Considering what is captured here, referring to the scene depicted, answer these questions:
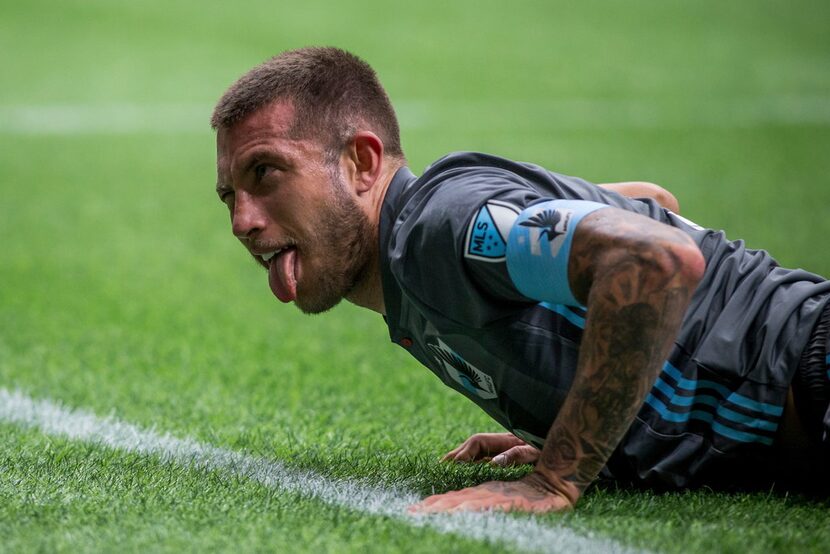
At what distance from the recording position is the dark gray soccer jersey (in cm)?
248

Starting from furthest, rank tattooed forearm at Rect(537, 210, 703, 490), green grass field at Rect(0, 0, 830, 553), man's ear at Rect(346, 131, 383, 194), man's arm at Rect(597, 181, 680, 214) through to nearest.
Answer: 1. man's arm at Rect(597, 181, 680, 214)
2. man's ear at Rect(346, 131, 383, 194)
3. green grass field at Rect(0, 0, 830, 553)
4. tattooed forearm at Rect(537, 210, 703, 490)

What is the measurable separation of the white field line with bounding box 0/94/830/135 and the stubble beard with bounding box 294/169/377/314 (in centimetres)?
842

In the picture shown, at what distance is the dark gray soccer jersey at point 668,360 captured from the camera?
2.48 m

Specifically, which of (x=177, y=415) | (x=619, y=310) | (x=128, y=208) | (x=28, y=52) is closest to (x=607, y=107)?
(x=128, y=208)

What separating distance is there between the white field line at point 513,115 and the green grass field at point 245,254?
58 mm

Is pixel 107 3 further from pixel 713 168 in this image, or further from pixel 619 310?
pixel 619 310

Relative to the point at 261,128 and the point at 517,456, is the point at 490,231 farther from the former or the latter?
the point at 517,456

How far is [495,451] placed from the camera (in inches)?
122

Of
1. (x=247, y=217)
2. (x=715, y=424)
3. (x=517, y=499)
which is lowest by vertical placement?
(x=517, y=499)

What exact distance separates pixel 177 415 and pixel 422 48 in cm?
1195

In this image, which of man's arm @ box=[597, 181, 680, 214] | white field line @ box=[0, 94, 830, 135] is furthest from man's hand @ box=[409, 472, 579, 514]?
white field line @ box=[0, 94, 830, 135]

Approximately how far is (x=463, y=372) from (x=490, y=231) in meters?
0.49

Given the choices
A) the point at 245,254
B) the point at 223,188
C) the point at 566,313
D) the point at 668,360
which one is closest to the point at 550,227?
the point at 566,313

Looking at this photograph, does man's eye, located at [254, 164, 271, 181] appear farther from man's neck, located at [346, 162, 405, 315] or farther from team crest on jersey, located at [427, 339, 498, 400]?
team crest on jersey, located at [427, 339, 498, 400]
